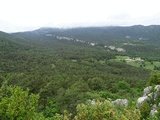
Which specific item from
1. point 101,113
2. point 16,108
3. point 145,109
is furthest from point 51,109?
point 101,113

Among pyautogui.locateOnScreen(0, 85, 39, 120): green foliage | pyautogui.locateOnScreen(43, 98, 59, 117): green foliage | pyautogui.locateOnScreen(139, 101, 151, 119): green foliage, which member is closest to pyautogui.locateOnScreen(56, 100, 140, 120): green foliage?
pyautogui.locateOnScreen(0, 85, 39, 120): green foliage

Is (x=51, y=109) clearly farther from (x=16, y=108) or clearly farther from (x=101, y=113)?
(x=101, y=113)

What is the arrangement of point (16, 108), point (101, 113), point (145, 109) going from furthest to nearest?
1. point (145, 109)
2. point (16, 108)
3. point (101, 113)

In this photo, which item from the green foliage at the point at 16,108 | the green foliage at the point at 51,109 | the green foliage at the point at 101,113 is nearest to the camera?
the green foliage at the point at 101,113

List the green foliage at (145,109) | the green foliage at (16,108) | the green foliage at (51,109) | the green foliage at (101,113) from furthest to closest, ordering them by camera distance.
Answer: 1. the green foliage at (51,109)
2. the green foliage at (145,109)
3. the green foliage at (16,108)
4. the green foliage at (101,113)

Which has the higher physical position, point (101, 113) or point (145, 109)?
point (101, 113)

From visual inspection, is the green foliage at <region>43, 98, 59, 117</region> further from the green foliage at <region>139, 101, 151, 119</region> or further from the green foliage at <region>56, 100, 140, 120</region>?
the green foliage at <region>56, 100, 140, 120</region>

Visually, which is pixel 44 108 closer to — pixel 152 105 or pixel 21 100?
pixel 152 105

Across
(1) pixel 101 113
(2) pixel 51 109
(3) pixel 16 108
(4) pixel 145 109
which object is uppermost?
(1) pixel 101 113

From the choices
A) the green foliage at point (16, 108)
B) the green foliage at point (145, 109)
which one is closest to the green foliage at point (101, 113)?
the green foliage at point (16, 108)

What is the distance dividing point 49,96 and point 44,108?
176 inches

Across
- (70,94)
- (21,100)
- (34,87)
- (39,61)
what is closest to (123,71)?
(39,61)

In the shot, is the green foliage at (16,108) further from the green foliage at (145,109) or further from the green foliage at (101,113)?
the green foliage at (145,109)

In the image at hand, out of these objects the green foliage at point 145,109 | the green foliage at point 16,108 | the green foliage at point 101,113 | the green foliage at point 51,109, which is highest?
the green foliage at point 101,113
